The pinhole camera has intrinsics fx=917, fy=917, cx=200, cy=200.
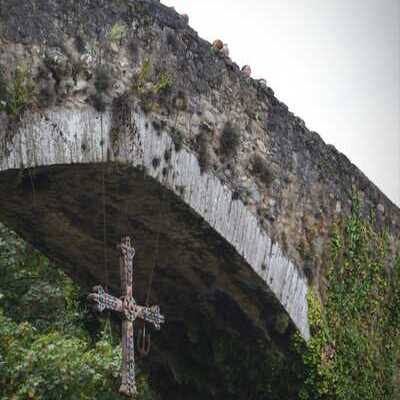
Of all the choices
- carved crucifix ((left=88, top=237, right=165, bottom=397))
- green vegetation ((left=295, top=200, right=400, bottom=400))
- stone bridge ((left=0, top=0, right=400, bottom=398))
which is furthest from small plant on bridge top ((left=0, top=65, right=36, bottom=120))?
green vegetation ((left=295, top=200, right=400, bottom=400))

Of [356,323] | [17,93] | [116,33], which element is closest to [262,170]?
[356,323]

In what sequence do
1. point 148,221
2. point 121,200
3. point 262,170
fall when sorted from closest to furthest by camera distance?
1. point 121,200
2. point 148,221
3. point 262,170

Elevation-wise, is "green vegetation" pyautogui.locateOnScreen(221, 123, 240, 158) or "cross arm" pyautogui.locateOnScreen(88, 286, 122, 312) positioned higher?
"green vegetation" pyautogui.locateOnScreen(221, 123, 240, 158)

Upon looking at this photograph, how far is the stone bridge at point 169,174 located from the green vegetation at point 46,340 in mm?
1165

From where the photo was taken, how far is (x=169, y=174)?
5371 mm

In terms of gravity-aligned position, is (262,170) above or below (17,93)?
above

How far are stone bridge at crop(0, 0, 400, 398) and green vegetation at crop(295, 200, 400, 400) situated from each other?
0.16 meters

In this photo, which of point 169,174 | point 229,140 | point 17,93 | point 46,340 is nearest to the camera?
point 17,93

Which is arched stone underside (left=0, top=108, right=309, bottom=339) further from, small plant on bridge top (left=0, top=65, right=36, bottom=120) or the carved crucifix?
the carved crucifix

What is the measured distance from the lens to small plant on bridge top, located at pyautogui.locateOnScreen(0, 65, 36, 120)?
4319 mm

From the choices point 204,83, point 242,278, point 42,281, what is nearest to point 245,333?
point 242,278

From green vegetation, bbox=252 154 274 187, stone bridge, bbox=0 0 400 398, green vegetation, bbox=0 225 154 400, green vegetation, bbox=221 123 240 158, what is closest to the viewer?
stone bridge, bbox=0 0 400 398

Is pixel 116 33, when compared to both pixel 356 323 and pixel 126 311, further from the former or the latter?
pixel 356 323

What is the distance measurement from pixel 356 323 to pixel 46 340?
2965 millimetres
